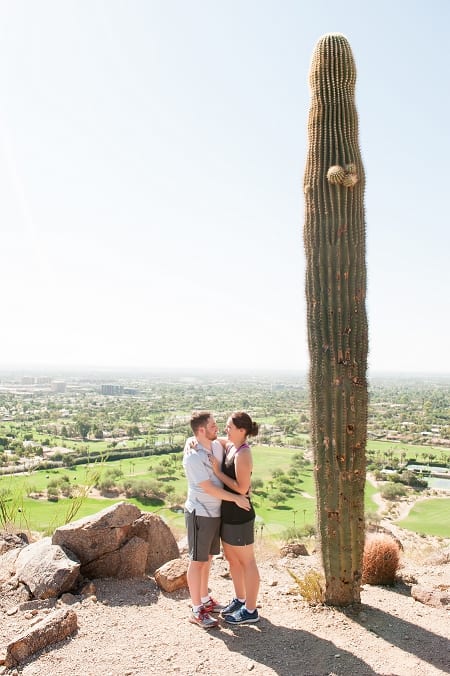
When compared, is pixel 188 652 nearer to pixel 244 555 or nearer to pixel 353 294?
pixel 244 555

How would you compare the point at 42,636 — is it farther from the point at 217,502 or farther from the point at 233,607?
the point at 217,502

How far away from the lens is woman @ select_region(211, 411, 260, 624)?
466 centimetres

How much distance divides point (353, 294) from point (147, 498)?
1707 cm

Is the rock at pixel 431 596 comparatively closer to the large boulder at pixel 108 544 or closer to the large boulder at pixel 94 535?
the large boulder at pixel 108 544

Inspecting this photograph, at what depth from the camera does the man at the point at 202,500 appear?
467 cm

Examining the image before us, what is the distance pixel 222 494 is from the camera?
4617 mm

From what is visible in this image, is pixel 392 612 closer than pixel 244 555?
No

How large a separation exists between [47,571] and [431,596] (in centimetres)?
418

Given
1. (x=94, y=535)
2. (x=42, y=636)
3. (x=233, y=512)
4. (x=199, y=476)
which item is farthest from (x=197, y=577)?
(x=94, y=535)

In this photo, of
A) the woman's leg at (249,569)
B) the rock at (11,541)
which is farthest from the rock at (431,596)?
the rock at (11,541)

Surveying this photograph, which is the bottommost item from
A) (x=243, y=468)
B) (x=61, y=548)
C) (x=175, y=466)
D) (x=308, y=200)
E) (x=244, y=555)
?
(x=175, y=466)

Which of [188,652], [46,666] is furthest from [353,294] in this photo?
[46,666]

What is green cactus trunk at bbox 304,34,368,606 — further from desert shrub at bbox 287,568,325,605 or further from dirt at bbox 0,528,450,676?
dirt at bbox 0,528,450,676

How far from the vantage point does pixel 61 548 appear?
6.02 meters
